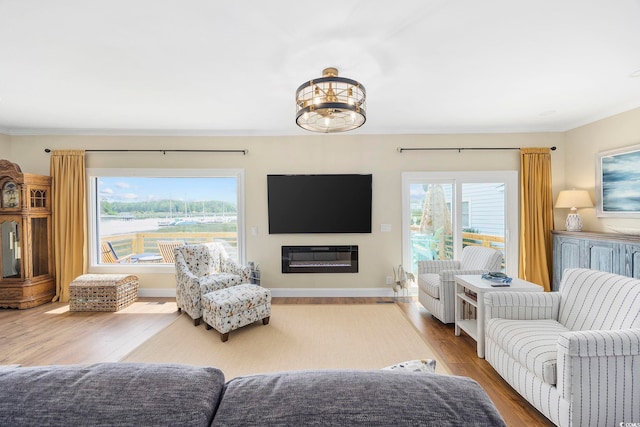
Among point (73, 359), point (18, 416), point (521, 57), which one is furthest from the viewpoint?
point (73, 359)

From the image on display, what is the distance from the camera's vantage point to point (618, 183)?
3.42m

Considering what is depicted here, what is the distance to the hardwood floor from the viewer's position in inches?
82.3

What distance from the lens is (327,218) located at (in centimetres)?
424

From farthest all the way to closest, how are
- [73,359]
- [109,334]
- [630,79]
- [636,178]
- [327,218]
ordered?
[327,218] → [636,178] → [109,334] → [630,79] → [73,359]

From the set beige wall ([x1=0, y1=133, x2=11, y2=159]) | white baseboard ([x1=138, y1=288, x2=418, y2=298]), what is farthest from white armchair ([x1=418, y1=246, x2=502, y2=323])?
beige wall ([x1=0, y1=133, x2=11, y2=159])

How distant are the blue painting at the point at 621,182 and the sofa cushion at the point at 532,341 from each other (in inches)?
95.8

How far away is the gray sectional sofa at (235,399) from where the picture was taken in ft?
2.12

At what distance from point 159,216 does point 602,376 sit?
5196 millimetres

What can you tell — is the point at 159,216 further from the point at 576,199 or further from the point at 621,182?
the point at 621,182

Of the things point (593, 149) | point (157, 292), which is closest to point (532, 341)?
point (593, 149)

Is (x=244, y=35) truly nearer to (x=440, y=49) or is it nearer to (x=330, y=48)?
(x=330, y=48)

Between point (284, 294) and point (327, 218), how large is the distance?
139 centimetres

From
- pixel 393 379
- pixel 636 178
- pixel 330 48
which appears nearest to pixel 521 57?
pixel 330 48

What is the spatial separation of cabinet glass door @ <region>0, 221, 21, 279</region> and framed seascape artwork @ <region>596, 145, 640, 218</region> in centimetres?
801
